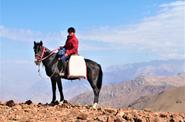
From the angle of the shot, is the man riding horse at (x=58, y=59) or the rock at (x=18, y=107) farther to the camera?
the man riding horse at (x=58, y=59)

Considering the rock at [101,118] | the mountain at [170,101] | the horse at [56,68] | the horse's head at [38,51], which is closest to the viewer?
the rock at [101,118]

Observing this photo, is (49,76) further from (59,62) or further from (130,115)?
(130,115)

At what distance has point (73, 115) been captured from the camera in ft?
47.6

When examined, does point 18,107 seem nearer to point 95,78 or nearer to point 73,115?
point 73,115

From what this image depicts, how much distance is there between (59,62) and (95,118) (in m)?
3.72

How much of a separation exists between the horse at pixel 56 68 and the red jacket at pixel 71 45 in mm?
436

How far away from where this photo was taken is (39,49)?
1703 centimetres

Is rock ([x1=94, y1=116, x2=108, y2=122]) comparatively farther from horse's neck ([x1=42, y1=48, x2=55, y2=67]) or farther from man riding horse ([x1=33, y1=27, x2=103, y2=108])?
horse's neck ([x1=42, y1=48, x2=55, y2=67])

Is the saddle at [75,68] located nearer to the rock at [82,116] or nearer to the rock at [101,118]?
the rock at [82,116]

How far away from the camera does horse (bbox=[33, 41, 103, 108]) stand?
17053 mm

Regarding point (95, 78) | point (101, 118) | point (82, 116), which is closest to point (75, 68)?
point (95, 78)

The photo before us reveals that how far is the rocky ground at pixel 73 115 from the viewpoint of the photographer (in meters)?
14.0

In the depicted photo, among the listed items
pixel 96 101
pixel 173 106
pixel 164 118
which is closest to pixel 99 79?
pixel 96 101

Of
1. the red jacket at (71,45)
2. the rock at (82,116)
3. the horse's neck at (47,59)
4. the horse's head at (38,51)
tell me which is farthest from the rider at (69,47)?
the rock at (82,116)
